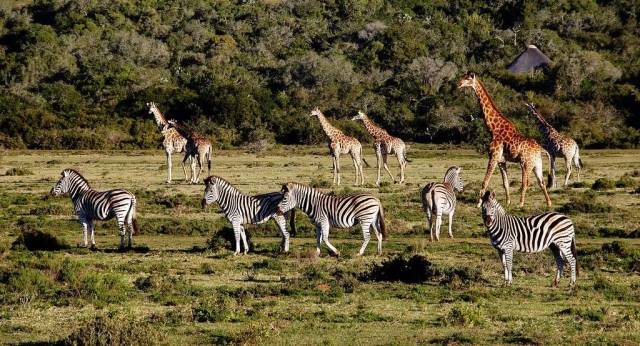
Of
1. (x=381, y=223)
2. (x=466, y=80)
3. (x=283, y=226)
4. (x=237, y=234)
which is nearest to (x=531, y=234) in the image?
(x=381, y=223)

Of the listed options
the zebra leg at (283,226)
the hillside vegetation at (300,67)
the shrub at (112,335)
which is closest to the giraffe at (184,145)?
the zebra leg at (283,226)

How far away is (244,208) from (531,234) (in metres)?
6.42

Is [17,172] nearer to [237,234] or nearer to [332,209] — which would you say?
[237,234]

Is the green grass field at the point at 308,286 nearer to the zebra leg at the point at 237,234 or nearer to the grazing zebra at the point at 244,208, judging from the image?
the zebra leg at the point at 237,234

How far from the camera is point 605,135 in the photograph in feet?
202

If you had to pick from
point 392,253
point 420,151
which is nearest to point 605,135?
point 420,151

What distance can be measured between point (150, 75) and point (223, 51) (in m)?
12.3

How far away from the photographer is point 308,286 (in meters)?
16.4

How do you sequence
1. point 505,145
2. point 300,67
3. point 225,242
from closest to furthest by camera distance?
point 225,242, point 505,145, point 300,67

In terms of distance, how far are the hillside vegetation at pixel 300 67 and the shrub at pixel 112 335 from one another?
46.2 m

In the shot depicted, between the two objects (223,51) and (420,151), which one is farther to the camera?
(223,51)

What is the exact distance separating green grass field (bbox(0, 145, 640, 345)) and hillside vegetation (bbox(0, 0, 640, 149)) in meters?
34.6

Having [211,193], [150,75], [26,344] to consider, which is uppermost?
[150,75]

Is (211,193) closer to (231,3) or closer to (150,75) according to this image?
(150,75)
